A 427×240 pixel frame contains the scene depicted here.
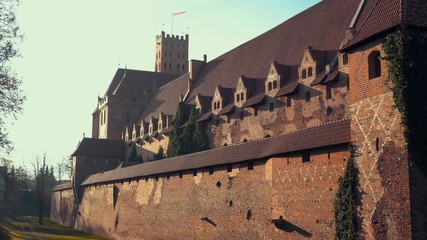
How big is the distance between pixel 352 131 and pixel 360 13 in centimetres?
739

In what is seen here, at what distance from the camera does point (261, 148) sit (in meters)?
23.3

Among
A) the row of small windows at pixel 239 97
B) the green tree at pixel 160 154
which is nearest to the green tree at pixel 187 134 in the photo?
the green tree at pixel 160 154

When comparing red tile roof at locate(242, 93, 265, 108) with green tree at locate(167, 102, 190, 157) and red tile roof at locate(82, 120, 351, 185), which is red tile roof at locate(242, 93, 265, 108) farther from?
green tree at locate(167, 102, 190, 157)

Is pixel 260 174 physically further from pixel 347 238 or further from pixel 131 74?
pixel 131 74

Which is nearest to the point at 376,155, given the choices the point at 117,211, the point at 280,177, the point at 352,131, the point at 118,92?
the point at 352,131

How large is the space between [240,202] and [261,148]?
10.1 feet

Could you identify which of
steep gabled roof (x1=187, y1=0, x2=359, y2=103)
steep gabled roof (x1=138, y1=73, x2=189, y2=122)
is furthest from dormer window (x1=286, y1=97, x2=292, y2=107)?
steep gabled roof (x1=138, y1=73, x2=189, y2=122)

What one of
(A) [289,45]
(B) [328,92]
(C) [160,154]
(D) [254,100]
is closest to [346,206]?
(B) [328,92]

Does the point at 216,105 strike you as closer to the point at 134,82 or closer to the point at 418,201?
the point at 418,201

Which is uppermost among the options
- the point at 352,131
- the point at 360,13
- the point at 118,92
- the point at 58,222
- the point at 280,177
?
the point at 118,92

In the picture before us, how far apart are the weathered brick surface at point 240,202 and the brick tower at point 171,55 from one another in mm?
43114

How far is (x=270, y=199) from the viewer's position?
2225 cm

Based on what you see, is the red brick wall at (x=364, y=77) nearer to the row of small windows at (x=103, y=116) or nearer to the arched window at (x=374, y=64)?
the arched window at (x=374, y=64)

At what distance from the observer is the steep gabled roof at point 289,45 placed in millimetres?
29656
